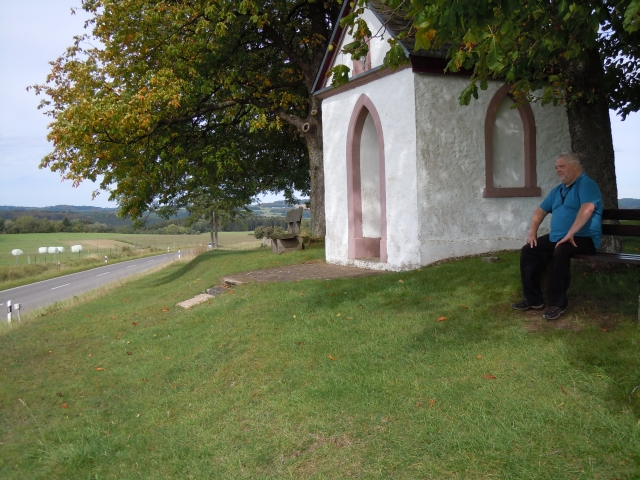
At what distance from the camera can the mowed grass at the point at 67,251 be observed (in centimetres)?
4472

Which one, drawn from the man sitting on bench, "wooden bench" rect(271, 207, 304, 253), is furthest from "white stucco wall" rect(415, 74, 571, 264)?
"wooden bench" rect(271, 207, 304, 253)

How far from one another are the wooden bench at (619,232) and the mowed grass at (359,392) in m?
0.60

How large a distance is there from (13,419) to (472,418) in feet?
17.1

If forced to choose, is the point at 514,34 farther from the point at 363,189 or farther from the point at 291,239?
the point at 291,239

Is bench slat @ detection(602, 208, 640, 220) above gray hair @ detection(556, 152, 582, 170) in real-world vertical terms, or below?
below

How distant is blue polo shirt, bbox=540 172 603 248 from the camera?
6.47 metres

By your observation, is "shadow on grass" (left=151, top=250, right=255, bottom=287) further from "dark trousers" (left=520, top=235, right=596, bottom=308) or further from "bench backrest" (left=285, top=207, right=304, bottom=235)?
"dark trousers" (left=520, top=235, right=596, bottom=308)

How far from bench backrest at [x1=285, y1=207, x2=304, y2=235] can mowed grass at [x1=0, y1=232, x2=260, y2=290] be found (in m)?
13.2

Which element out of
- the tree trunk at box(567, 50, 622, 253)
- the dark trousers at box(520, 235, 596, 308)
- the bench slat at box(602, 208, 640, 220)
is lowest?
the dark trousers at box(520, 235, 596, 308)

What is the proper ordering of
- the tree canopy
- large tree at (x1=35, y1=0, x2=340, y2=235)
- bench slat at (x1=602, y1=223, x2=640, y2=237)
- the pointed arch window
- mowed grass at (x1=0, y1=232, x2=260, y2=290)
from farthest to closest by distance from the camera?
1. mowed grass at (x1=0, y1=232, x2=260, y2=290)
2. large tree at (x1=35, y1=0, x2=340, y2=235)
3. the pointed arch window
4. bench slat at (x1=602, y1=223, x2=640, y2=237)
5. the tree canopy

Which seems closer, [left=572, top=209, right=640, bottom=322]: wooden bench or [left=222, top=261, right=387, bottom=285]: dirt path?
[left=572, top=209, right=640, bottom=322]: wooden bench

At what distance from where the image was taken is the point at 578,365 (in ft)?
16.6

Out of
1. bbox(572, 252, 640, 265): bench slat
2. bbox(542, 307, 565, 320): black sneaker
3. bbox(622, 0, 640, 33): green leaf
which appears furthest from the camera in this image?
bbox(542, 307, 565, 320): black sneaker

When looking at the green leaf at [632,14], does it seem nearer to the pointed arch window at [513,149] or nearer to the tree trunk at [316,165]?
the pointed arch window at [513,149]
